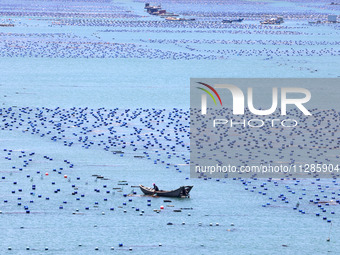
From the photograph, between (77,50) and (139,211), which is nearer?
(139,211)

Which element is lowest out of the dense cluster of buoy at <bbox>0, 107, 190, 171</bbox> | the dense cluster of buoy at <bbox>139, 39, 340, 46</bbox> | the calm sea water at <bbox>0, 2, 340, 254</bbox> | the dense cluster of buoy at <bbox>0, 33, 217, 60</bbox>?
the calm sea water at <bbox>0, 2, 340, 254</bbox>

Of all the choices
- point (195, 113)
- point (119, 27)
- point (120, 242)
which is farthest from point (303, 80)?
point (119, 27)

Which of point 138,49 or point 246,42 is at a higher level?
point 246,42

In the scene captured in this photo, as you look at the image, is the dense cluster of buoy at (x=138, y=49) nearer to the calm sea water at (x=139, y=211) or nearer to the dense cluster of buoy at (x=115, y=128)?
the dense cluster of buoy at (x=115, y=128)

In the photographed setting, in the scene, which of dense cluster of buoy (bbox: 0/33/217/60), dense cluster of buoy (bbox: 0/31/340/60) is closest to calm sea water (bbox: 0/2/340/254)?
dense cluster of buoy (bbox: 0/33/217/60)

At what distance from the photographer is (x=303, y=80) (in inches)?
4060

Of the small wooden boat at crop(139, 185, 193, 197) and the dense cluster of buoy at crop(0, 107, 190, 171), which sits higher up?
the dense cluster of buoy at crop(0, 107, 190, 171)

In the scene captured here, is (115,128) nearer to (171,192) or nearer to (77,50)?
(171,192)

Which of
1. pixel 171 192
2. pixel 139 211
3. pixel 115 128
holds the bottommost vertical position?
pixel 139 211

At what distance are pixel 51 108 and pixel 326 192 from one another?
35.3 metres

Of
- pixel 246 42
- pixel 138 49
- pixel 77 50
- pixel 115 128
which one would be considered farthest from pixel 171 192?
pixel 246 42

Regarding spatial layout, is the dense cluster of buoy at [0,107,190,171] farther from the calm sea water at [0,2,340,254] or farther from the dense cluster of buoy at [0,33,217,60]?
the dense cluster of buoy at [0,33,217,60]

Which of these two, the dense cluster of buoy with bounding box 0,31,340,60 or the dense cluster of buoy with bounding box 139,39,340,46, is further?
the dense cluster of buoy with bounding box 139,39,340,46

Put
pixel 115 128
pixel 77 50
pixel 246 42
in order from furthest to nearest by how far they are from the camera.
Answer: pixel 246 42, pixel 77 50, pixel 115 128
